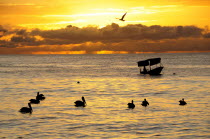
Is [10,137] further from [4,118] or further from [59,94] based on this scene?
[59,94]

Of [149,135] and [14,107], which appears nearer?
[149,135]

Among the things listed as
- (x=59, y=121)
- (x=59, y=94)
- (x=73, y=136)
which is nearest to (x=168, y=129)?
(x=73, y=136)

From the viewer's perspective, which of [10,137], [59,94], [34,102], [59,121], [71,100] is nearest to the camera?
[10,137]

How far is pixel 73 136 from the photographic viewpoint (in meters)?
24.9

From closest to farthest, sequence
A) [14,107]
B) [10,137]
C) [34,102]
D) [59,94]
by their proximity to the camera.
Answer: [10,137], [14,107], [34,102], [59,94]

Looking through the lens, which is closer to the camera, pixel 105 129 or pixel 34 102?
pixel 105 129

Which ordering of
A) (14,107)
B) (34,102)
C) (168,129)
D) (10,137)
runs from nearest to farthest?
(10,137)
(168,129)
(14,107)
(34,102)

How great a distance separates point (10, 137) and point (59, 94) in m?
25.0

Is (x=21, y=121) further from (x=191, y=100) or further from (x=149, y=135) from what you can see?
(x=191, y=100)

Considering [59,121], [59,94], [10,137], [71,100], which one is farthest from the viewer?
[59,94]

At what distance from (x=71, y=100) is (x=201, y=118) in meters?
17.6

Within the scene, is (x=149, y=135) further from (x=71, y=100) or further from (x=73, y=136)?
(x=71, y=100)

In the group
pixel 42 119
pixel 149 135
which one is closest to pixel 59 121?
pixel 42 119

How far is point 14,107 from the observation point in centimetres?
3709
